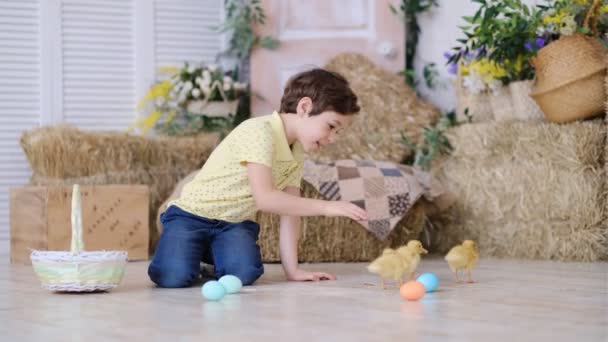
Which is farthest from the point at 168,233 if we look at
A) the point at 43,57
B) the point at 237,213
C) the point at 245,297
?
the point at 43,57

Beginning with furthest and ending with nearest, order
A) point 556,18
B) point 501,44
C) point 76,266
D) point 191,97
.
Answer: point 191,97, point 501,44, point 556,18, point 76,266

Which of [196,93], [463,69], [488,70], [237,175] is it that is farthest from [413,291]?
[196,93]

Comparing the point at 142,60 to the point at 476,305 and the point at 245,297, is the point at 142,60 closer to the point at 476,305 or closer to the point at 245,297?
the point at 245,297

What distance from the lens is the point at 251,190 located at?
109 inches

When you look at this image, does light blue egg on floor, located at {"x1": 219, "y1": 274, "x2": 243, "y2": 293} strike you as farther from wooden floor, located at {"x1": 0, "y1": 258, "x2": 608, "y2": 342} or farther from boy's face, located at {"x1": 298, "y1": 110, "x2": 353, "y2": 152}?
boy's face, located at {"x1": 298, "y1": 110, "x2": 353, "y2": 152}

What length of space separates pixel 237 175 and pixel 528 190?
5.18 feet

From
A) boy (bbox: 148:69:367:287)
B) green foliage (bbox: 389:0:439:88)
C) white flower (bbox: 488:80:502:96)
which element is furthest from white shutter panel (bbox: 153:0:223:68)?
boy (bbox: 148:69:367:287)

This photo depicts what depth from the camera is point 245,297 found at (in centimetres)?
241

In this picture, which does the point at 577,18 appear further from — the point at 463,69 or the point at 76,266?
the point at 76,266

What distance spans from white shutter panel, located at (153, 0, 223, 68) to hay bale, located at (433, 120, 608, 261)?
1.59 m

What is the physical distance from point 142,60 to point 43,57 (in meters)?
0.53

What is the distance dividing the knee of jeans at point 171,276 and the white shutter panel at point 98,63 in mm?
2229

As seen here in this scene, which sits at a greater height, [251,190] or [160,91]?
[160,91]

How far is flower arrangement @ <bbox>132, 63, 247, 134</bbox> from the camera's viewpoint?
187 inches
